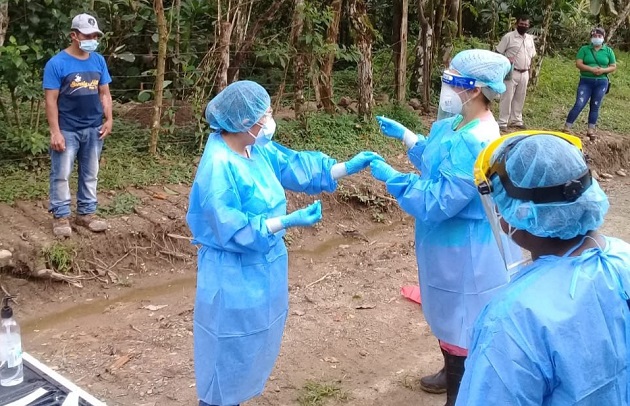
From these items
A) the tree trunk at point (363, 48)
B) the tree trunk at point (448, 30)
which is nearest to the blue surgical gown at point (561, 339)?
the tree trunk at point (363, 48)

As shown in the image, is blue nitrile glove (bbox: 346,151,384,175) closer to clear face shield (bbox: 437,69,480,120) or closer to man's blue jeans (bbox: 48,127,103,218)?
clear face shield (bbox: 437,69,480,120)

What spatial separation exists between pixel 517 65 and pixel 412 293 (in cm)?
522

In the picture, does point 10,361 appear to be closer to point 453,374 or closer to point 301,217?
point 301,217

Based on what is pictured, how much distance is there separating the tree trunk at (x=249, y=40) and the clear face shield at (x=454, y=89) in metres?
4.46

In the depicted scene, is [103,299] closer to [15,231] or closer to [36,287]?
[36,287]

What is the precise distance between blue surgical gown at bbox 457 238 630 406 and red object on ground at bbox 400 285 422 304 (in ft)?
11.3

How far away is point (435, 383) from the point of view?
3.78 m

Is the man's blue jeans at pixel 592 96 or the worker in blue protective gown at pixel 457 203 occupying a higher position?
the worker in blue protective gown at pixel 457 203

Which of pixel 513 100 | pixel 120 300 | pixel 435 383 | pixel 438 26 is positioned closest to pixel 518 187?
pixel 435 383

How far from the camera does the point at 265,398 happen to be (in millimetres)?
3701

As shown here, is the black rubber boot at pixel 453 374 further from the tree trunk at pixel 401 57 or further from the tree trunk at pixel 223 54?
the tree trunk at pixel 401 57

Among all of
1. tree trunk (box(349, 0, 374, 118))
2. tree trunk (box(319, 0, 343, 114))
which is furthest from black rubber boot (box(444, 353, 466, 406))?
tree trunk (box(349, 0, 374, 118))

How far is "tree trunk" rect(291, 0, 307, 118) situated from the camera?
717 centimetres

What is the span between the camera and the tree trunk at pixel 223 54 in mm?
6742
